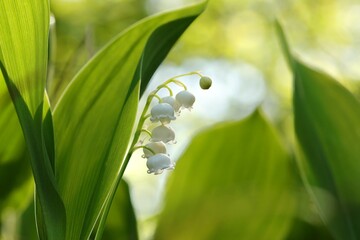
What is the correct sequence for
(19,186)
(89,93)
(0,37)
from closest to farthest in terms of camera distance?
(0,37) → (89,93) → (19,186)

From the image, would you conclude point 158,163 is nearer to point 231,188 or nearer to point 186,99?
point 186,99

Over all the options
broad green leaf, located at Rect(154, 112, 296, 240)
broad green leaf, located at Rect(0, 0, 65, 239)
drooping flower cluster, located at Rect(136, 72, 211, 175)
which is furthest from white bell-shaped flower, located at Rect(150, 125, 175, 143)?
broad green leaf, located at Rect(154, 112, 296, 240)

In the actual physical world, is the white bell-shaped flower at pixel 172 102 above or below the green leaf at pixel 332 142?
above

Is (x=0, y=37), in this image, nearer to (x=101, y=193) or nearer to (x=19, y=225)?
(x=101, y=193)

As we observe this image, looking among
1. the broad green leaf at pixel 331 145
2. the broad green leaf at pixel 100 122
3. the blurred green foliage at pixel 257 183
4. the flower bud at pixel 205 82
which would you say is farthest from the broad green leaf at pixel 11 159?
the broad green leaf at pixel 331 145

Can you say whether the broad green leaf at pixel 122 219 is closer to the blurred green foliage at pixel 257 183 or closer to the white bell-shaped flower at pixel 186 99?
the blurred green foliage at pixel 257 183

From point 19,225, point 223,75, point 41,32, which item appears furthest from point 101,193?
point 223,75
